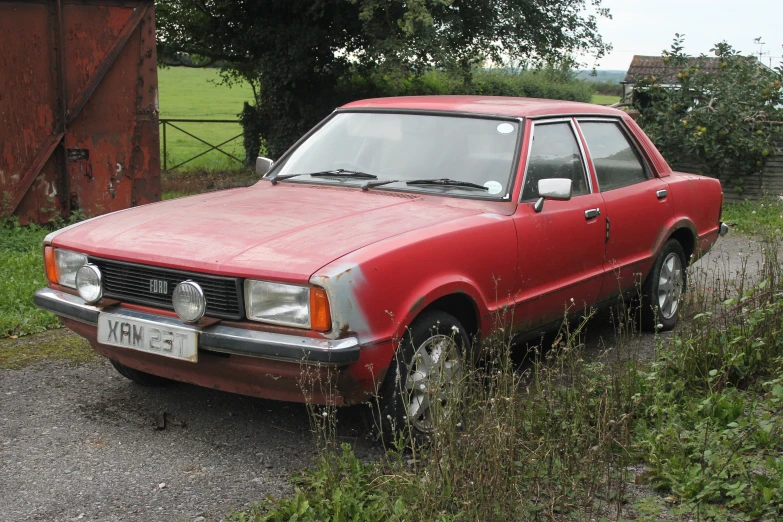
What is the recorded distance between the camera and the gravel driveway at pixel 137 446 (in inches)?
144

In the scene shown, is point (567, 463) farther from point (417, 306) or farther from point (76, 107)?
point (76, 107)

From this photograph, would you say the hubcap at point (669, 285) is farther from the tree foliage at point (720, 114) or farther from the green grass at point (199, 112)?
the green grass at point (199, 112)

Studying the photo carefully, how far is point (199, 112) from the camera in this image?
3734 centimetres

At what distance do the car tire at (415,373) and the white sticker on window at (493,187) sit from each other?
88cm

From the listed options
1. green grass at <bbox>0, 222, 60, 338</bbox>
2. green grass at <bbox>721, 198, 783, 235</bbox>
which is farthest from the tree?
green grass at <bbox>0, 222, 60, 338</bbox>

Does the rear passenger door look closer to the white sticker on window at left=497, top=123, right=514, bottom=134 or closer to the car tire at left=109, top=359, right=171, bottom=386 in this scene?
the white sticker on window at left=497, top=123, right=514, bottom=134

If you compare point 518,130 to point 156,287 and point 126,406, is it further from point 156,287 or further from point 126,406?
point 126,406

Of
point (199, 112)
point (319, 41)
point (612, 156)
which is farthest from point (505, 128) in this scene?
point (199, 112)

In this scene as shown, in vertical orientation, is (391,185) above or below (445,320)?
above

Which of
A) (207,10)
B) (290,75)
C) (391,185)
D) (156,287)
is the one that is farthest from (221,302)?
(207,10)

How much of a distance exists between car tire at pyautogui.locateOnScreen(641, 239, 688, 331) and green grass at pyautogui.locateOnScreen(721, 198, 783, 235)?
4793mm

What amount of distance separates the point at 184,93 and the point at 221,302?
45.9m

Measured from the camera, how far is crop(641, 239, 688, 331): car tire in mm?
6188

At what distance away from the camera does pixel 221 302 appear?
152 inches
